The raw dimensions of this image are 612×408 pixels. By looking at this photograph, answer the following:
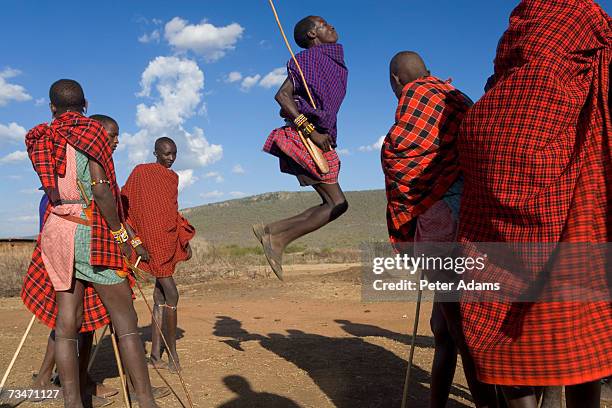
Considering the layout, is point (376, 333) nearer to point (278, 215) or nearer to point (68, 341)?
point (68, 341)

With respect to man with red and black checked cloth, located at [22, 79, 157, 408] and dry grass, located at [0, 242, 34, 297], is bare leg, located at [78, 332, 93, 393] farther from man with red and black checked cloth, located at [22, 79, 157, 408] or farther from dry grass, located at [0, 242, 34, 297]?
dry grass, located at [0, 242, 34, 297]

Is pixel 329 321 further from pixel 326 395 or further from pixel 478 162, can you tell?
pixel 478 162

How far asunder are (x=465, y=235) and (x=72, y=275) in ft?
8.47

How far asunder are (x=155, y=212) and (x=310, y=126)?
7.56ft

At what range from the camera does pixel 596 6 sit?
2.34 metres

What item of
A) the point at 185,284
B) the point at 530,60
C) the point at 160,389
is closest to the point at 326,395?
the point at 160,389

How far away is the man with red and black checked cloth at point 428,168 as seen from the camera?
2.90m

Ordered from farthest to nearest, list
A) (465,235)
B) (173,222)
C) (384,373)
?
(173,222) → (384,373) → (465,235)

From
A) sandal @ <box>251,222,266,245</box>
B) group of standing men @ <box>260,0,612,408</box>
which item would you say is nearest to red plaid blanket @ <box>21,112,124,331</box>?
sandal @ <box>251,222,266,245</box>

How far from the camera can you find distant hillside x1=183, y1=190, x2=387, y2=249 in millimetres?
59403

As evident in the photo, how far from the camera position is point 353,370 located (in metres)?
5.33

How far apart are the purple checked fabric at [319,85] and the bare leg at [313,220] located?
1.34 ft

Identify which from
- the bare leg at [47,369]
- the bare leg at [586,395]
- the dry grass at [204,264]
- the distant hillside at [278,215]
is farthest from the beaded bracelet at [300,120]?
the distant hillside at [278,215]

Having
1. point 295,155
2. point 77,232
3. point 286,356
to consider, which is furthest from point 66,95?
point 286,356
